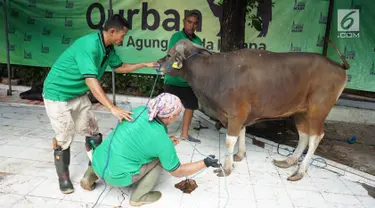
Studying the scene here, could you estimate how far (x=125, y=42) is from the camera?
6727mm

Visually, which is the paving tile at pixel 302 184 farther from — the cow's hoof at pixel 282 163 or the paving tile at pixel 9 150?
the paving tile at pixel 9 150

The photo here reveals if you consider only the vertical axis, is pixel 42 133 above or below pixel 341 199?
above

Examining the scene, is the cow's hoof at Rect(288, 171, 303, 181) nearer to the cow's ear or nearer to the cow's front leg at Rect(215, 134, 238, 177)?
the cow's front leg at Rect(215, 134, 238, 177)

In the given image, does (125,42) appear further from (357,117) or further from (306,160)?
(357,117)

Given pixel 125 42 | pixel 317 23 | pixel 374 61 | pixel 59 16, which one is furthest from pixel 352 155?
pixel 59 16

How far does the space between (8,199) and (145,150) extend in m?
1.48

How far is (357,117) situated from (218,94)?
4.30 m

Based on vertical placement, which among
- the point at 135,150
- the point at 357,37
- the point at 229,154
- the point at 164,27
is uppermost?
the point at 164,27

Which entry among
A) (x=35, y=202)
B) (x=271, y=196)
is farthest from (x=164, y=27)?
(x=35, y=202)

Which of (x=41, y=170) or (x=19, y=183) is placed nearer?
(x=19, y=183)

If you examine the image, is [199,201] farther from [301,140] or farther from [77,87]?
[301,140]

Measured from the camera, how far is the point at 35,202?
2.97 m

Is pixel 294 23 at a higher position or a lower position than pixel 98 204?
higher

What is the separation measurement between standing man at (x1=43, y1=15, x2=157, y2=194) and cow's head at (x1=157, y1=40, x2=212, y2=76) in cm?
72
